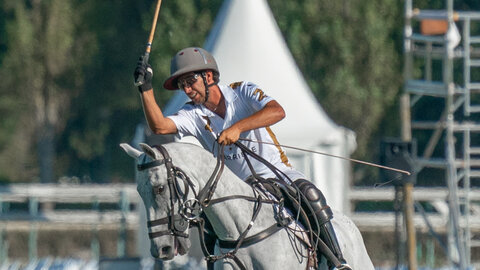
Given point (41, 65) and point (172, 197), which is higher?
point (41, 65)

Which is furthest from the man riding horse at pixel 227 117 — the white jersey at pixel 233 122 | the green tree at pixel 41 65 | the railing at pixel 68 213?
the green tree at pixel 41 65

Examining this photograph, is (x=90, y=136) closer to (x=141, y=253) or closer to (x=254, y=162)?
(x=141, y=253)

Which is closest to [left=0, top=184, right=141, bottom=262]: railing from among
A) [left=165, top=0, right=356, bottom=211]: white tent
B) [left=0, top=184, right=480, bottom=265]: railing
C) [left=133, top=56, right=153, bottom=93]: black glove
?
[left=0, top=184, right=480, bottom=265]: railing

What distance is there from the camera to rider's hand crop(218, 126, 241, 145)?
19.7 ft

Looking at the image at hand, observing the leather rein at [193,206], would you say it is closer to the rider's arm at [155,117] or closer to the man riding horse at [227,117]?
the man riding horse at [227,117]

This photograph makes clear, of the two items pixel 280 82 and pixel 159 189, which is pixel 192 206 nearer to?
pixel 159 189

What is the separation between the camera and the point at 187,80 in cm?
623

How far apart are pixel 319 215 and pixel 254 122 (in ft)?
2.23

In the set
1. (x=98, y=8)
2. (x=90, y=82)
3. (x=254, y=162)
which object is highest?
(x=98, y=8)

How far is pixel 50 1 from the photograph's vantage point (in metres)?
29.4

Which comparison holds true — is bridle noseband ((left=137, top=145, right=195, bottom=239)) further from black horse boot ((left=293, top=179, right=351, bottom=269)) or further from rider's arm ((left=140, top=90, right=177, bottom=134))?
black horse boot ((left=293, top=179, right=351, bottom=269))

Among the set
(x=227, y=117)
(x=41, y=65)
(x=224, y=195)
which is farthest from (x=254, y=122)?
(x=41, y=65)

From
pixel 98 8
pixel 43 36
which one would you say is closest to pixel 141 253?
pixel 43 36

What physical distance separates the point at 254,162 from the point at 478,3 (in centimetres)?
2564
